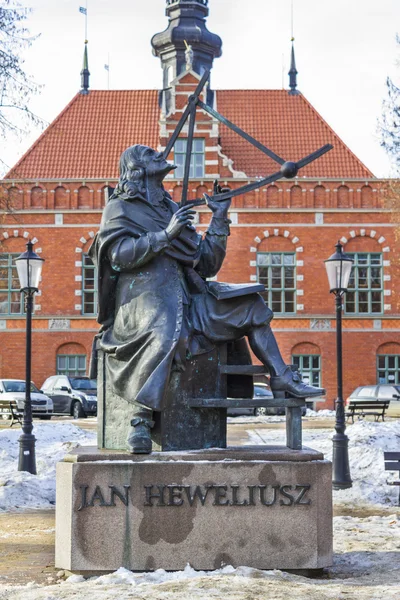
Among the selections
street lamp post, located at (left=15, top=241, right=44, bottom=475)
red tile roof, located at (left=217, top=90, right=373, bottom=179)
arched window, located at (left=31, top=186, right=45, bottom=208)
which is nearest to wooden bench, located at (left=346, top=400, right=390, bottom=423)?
red tile roof, located at (left=217, top=90, right=373, bottom=179)

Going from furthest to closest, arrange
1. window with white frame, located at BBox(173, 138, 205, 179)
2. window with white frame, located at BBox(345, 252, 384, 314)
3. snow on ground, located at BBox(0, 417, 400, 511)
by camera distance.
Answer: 1. window with white frame, located at BBox(345, 252, 384, 314)
2. window with white frame, located at BBox(173, 138, 205, 179)
3. snow on ground, located at BBox(0, 417, 400, 511)

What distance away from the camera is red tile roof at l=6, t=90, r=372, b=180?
38.0m

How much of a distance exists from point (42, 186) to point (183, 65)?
813cm

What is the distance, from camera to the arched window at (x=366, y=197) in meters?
37.3

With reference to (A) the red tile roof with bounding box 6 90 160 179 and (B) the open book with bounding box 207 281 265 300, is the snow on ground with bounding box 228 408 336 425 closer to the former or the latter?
(A) the red tile roof with bounding box 6 90 160 179

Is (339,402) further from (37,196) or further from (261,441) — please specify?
(37,196)

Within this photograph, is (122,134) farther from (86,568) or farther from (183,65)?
(86,568)

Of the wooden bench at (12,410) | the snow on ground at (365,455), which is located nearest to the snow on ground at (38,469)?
the snow on ground at (365,455)

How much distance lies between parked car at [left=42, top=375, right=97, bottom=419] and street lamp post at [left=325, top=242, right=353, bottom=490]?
17.1 m

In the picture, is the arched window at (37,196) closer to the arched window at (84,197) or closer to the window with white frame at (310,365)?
the arched window at (84,197)

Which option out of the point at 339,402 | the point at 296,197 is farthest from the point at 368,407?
the point at 339,402

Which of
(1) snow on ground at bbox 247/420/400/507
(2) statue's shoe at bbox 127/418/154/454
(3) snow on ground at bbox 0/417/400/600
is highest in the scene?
(2) statue's shoe at bbox 127/418/154/454

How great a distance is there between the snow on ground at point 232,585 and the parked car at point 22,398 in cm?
2291

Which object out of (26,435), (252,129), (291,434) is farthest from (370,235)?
(291,434)
